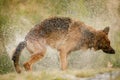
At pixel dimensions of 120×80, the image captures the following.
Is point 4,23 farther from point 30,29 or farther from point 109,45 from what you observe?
point 109,45

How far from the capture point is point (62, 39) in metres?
5.62

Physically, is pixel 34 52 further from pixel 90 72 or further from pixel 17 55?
pixel 90 72

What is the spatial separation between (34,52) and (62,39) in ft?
1.18

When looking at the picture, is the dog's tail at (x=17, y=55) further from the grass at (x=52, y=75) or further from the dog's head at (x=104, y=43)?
the dog's head at (x=104, y=43)

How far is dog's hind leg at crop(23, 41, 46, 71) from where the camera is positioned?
552cm

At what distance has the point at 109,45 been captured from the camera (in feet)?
18.7

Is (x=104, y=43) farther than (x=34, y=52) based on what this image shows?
Yes

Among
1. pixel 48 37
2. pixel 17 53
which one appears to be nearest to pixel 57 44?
pixel 48 37

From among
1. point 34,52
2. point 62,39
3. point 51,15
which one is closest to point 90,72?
point 62,39

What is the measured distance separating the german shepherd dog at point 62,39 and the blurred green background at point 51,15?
5 centimetres

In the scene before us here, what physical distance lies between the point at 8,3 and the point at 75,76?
112 cm

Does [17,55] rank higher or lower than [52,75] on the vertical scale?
higher

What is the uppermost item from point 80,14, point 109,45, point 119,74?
point 80,14

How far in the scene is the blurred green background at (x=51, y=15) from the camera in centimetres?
552
